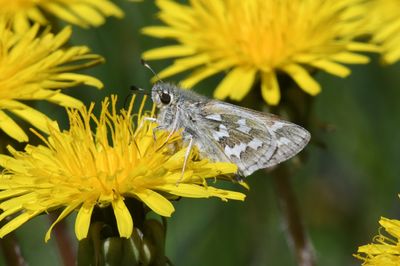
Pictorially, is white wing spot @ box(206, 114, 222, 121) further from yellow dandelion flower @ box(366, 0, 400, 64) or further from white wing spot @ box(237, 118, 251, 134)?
yellow dandelion flower @ box(366, 0, 400, 64)

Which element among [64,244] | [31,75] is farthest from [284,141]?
[64,244]

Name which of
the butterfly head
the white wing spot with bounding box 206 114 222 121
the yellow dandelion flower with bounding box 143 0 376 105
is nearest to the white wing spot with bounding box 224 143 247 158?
the white wing spot with bounding box 206 114 222 121

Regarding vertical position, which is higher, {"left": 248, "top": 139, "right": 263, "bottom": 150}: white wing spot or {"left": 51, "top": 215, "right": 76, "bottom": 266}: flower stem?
{"left": 248, "top": 139, "right": 263, "bottom": 150}: white wing spot

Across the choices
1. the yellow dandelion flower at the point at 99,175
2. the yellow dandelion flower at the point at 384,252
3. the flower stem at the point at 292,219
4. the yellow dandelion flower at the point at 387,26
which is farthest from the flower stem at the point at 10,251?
the yellow dandelion flower at the point at 387,26

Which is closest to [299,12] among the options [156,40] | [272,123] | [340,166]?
[272,123]

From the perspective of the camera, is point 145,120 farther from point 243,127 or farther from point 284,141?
point 284,141
